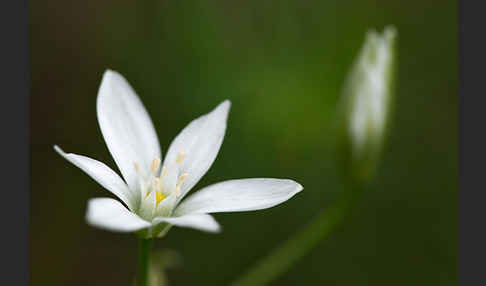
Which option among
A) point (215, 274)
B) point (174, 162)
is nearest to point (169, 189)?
point (174, 162)

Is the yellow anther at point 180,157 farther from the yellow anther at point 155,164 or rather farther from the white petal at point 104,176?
the white petal at point 104,176

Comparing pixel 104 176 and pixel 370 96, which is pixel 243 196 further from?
pixel 370 96

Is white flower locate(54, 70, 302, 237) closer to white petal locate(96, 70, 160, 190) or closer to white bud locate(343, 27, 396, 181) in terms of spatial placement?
white petal locate(96, 70, 160, 190)

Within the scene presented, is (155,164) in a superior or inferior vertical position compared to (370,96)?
inferior

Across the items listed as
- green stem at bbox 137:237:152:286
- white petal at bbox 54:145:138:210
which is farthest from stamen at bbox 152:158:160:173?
green stem at bbox 137:237:152:286

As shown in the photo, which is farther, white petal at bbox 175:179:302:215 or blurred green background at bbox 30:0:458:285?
blurred green background at bbox 30:0:458:285

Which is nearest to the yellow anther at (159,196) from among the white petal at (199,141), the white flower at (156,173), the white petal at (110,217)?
the white flower at (156,173)

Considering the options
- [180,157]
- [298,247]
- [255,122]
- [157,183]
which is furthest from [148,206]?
[255,122]
